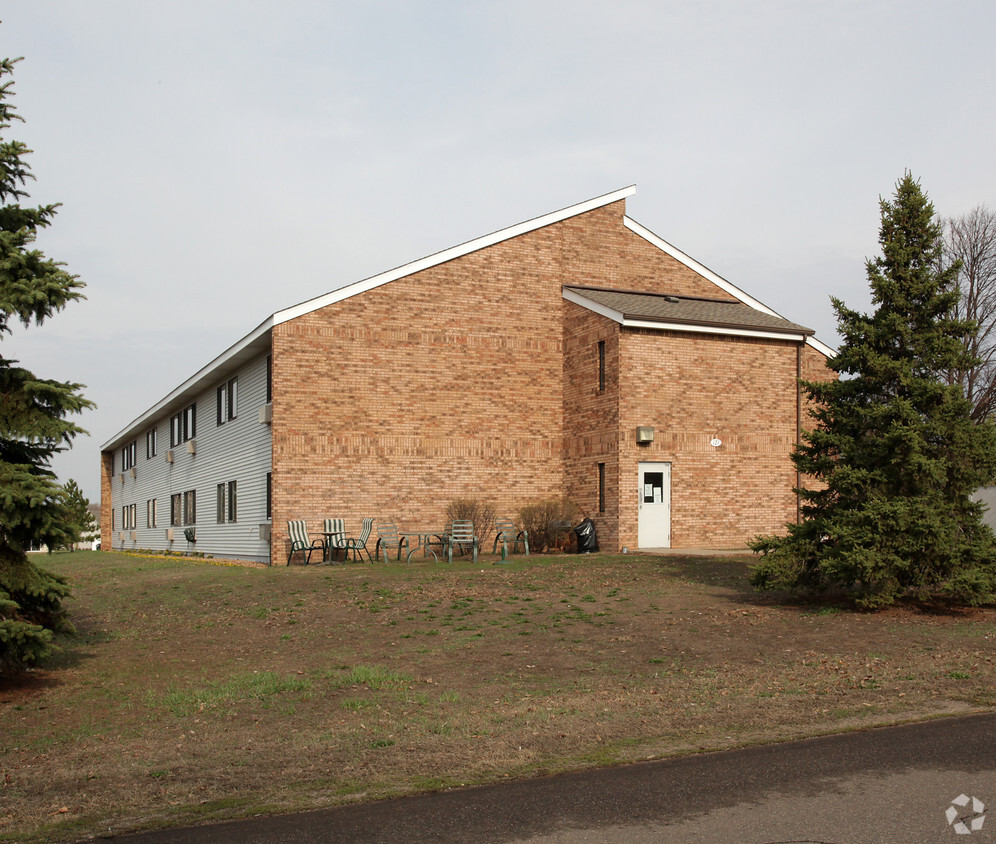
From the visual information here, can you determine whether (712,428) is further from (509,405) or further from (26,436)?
(26,436)

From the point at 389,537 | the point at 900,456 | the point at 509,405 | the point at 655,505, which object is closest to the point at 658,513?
the point at 655,505

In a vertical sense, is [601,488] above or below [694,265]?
below

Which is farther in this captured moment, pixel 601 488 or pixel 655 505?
pixel 601 488

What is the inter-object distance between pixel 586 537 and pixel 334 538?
6068 mm

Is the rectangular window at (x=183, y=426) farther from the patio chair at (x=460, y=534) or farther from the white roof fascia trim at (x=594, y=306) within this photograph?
the white roof fascia trim at (x=594, y=306)

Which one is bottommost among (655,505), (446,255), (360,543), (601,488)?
(360,543)

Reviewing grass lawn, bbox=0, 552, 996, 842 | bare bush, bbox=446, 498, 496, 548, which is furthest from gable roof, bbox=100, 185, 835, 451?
grass lawn, bbox=0, 552, 996, 842

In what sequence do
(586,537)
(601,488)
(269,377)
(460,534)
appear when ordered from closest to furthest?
(460,534) → (586,537) → (601,488) → (269,377)

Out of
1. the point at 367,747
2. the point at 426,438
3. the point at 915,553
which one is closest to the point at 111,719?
the point at 367,747

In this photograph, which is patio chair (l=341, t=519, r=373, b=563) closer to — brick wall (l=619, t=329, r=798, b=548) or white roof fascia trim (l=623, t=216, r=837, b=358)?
brick wall (l=619, t=329, r=798, b=548)

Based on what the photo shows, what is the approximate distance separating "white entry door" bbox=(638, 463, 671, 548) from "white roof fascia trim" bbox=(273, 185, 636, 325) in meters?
7.19

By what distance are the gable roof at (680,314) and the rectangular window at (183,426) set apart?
51.2ft

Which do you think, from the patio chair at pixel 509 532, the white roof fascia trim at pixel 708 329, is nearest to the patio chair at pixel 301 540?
the patio chair at pixel 509 532

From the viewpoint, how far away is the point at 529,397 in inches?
1021
